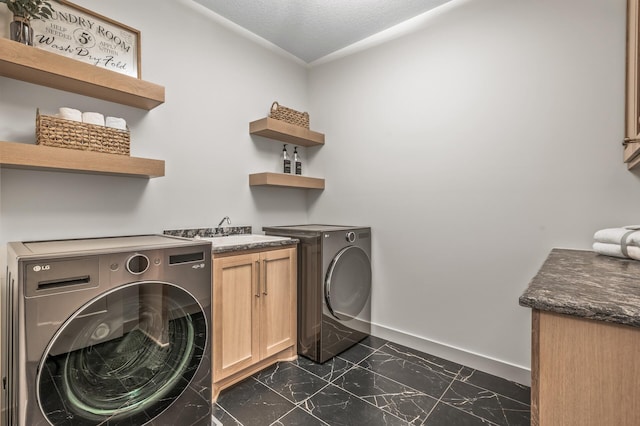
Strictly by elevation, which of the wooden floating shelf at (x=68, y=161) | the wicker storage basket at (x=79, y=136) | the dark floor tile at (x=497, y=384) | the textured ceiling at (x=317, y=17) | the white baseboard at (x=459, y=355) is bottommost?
the dark floor tile at (x=497, y=384)

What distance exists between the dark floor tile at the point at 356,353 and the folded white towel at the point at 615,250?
1596mm

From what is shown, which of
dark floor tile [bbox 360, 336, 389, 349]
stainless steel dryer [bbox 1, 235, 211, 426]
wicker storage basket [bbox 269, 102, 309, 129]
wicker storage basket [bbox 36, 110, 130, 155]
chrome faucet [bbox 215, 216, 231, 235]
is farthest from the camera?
wicker storage basket [bbox 269, 102, 309, 129]

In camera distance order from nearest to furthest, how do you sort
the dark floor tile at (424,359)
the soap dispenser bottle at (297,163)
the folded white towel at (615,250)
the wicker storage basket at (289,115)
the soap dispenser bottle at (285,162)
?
the folded white towel at (615,250), the dark floor tile at (424,359), the wicker storage basket at (289,115), the soap dispenser bottle at (285,162), the soap dispenser bottle at (297,163)

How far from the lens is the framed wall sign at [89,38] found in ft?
5.13

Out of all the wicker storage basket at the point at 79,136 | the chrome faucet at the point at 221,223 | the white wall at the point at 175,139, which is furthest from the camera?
the chrome faucet at the point at 221,223

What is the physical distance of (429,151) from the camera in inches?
90.4

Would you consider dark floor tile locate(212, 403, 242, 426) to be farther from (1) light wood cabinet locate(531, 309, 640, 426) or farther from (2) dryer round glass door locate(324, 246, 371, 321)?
(1) light wood cabinet locate(531, 309, 640, 426)

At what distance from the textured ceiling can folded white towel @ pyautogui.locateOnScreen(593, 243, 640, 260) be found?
1939 millimetres

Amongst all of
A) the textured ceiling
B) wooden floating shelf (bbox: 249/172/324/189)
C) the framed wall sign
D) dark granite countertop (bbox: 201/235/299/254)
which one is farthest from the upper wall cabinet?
the framed wall sign

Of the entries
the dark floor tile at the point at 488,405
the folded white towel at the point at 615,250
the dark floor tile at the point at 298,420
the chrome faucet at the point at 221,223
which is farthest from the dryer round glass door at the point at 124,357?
the folded white towel at the point at 615,250

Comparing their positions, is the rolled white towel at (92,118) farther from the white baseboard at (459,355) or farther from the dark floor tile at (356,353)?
the white baseboard at (459,355)

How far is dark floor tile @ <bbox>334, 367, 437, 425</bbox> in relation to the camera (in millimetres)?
1628

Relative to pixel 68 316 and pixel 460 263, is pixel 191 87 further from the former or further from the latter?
pixel 460 263

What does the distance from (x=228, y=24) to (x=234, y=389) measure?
270cm
